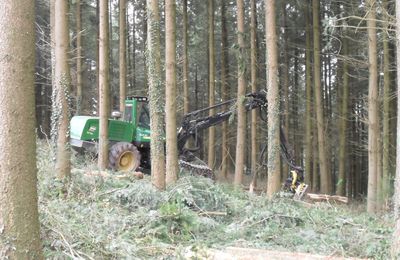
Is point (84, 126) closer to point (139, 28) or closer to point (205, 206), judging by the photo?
point (205, 206)

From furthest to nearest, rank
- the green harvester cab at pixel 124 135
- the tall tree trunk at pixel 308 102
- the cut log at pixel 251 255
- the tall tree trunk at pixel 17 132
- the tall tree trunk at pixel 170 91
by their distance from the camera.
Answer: the tall tree trunk at pixel 308 102, the green harvester cab at pixel 124 135, the tall tree trunk at pixel 170 91, the cut log at pixel 251 255, the tall tree trunk at pixel 17 132

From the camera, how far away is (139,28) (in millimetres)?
27609

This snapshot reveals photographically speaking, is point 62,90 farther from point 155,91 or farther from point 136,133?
point 136,133

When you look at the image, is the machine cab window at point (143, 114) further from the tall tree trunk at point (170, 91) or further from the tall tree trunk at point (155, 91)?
the tall tree trunk at point (155, 91)

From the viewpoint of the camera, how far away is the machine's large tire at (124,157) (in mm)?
12836

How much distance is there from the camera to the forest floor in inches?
202

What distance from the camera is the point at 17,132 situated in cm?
373

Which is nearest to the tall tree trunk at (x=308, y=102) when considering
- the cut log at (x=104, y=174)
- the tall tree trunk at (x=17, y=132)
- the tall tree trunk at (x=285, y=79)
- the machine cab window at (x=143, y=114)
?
the tall tree trunk at (x=285, y=79)

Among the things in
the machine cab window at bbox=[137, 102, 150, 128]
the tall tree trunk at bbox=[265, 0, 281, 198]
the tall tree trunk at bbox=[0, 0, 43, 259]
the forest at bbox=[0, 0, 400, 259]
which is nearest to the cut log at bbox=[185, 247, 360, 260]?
the forest at bbox=[0, 0, 400, 259]

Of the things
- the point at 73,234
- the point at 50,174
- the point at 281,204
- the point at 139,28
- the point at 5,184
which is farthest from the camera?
the point at 139,28

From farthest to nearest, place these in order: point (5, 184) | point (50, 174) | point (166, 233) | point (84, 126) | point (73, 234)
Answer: point (84, 126) → point (50, 174) → point (166, 233) → point (73, 234) → point (5, 184)

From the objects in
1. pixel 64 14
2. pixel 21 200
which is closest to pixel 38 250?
pixel 21 200

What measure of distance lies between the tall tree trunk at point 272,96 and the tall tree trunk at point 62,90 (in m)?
4.36

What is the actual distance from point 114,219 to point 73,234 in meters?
1.30
